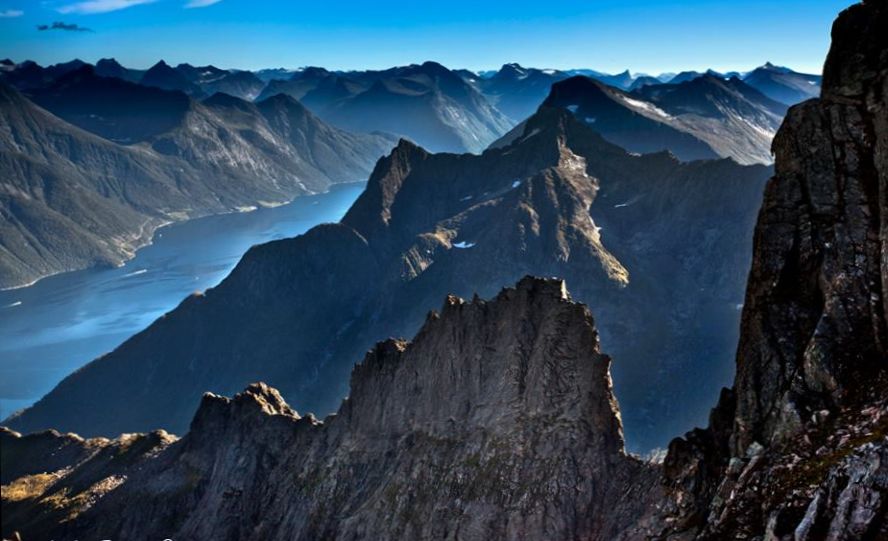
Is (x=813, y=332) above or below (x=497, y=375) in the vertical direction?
below

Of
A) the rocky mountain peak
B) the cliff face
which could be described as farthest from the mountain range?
the rocky mountain peak

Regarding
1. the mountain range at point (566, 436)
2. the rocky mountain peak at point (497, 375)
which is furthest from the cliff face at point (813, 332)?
the rocky mountain peak at point (497, 375)

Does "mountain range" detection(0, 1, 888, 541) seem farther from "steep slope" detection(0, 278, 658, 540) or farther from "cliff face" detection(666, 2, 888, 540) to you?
"steep slope" detection(0, 278, 658, 540)

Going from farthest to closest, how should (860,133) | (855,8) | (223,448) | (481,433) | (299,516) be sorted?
(223,448) < (299,516) < (481,433) < (855,8) < (860,133)

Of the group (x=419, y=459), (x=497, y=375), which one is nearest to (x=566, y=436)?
(x=497, y=375)

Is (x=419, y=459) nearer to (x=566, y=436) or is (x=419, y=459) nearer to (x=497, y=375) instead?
(x=497, y=375)

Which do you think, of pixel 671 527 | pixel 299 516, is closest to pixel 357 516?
pixel 299 516

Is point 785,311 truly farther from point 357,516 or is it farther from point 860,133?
point 357,516

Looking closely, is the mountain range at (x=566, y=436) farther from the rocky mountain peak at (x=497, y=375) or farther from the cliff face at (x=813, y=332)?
the rocky mountain peak at (x=497, y=375)
